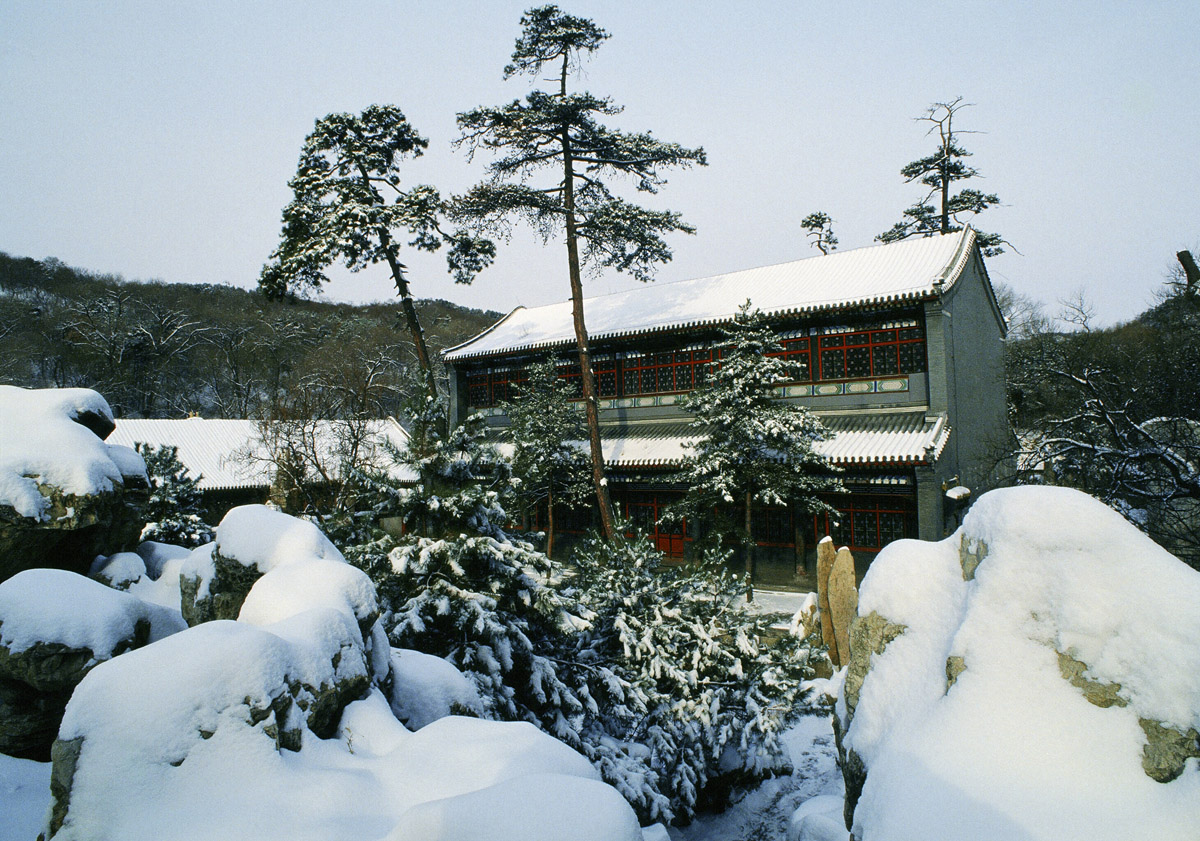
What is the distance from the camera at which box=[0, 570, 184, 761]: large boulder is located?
4.48 m

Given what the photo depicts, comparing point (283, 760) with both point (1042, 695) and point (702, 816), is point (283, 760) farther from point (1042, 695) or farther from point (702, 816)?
point (702, 816)

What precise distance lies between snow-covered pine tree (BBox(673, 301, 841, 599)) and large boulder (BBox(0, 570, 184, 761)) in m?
10.5

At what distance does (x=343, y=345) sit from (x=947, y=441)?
3744cm

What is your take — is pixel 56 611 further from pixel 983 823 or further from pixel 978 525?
pixel 978 525

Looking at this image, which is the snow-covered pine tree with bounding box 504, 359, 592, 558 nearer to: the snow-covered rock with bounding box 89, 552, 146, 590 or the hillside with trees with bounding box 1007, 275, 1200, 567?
the snow-covered rock with bounding box 89, 552, 146, 590

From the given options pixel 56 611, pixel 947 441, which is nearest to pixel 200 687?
pixel 56 611

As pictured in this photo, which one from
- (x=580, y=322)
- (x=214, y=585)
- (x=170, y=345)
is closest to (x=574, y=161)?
(x=580, y=322)

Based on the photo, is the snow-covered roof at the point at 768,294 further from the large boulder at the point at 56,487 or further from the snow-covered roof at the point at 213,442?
the large boulder at the point at 56,487

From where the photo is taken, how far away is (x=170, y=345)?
3928 centimetres

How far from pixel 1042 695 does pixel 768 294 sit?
15777 millimetres

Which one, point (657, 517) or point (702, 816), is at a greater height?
point (657, 517)

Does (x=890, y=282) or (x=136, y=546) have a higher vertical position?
(x=890, y=282)

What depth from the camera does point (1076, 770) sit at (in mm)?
2668

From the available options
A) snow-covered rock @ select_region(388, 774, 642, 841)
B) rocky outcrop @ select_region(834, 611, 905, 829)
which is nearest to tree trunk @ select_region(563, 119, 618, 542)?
rocky outcrop @ select_region(834, 611, 905, 829)
